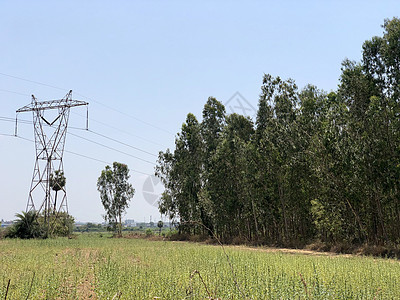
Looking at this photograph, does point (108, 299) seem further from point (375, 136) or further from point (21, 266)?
point (375, 136)

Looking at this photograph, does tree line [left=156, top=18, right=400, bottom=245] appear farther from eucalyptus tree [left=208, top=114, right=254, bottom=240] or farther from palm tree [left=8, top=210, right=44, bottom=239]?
palm tree [left=8, top=210, right=44, bottom=239]

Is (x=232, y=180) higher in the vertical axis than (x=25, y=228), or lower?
higher

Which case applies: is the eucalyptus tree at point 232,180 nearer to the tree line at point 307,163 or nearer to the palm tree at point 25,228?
the tree line at point 307,163

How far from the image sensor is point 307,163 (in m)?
25.7

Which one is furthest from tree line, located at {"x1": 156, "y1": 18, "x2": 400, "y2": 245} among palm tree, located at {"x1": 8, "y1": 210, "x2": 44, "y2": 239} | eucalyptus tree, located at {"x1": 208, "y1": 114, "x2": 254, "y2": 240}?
palm tree, located at {"x1": 8, "y1": 210, "x2": 44, "y2": 239}

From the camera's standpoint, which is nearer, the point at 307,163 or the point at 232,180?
the point at 307,163

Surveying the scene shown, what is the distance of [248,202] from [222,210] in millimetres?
4600

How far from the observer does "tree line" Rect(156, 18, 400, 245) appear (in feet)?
67.8

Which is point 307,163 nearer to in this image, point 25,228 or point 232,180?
point 232,180

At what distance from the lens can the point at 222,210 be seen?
3675cm

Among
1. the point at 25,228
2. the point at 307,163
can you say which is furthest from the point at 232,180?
the point at 25,228

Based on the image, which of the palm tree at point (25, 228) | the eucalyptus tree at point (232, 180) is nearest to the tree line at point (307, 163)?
the eucalyptus tree at point (232, 180)

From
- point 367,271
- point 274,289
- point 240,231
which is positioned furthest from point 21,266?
point 240,231

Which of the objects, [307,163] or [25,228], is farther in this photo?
[25,228]
